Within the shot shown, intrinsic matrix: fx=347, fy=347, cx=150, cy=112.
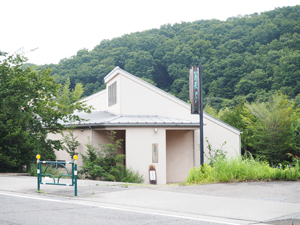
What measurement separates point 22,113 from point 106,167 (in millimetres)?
4829

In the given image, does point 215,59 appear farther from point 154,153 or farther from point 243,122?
point 154,153

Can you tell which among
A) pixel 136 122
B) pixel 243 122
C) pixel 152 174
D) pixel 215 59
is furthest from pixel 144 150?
pixel 215 59

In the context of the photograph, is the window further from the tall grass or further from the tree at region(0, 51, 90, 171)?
the tall grass

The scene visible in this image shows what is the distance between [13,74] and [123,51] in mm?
52582

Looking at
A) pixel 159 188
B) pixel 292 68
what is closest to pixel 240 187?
pixel 159 188

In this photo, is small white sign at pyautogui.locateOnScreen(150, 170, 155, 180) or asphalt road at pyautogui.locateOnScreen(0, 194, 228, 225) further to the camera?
small white sign at pyautogui.locateOnScreen(150, 170, 155, 180)

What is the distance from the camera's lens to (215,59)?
66.6 meters

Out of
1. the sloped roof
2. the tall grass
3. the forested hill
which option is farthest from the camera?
the forested hill

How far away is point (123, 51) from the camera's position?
68625mm

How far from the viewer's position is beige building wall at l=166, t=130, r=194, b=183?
814 inches

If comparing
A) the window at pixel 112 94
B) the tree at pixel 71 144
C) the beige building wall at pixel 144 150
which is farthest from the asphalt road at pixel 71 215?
the window at pixel 112 94

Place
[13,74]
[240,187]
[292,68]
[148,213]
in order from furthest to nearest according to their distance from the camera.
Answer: [292,68] < [13,74] < [240,187] < [148,213]

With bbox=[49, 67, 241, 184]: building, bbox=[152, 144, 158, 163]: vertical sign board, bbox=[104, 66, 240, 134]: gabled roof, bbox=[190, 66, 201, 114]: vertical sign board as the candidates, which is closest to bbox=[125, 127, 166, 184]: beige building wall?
bbox=[49, 67, 241, 184]: building

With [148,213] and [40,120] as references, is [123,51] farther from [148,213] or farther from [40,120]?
[148,213]
